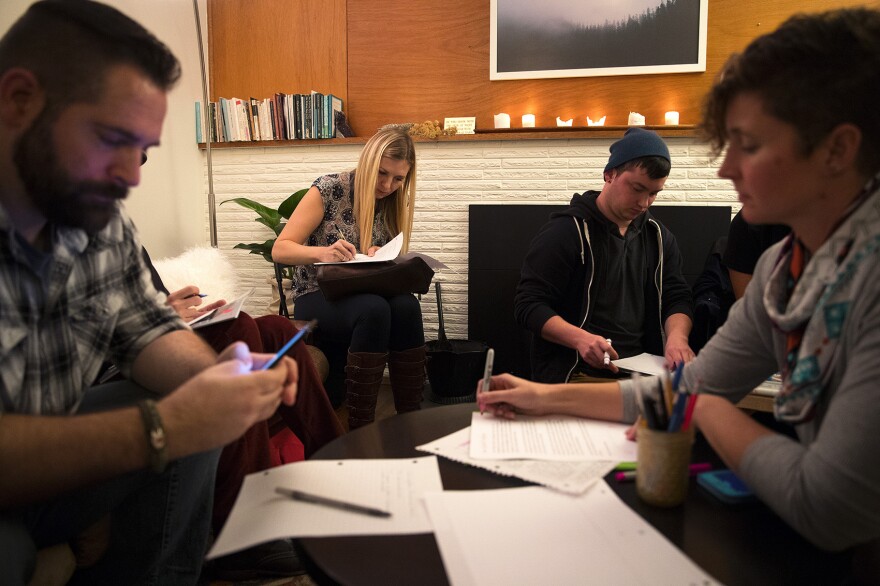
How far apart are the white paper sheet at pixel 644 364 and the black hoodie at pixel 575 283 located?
0.18 metres

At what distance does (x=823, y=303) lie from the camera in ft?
2.50

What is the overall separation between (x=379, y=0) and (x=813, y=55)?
3.24 m

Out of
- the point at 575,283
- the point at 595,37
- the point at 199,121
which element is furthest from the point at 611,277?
the point at 199,121

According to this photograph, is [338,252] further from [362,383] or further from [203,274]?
[203,274]

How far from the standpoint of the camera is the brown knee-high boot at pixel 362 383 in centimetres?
218

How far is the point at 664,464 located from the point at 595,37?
3.04 meters

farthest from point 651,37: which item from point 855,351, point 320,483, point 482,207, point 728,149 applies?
point 320,483

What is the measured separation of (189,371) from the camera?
3.47ft

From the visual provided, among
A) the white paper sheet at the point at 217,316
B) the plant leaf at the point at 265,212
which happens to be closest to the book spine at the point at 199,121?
the plant leaf at the point at 265,212

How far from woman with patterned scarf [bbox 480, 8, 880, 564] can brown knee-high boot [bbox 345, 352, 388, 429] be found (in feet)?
4.80

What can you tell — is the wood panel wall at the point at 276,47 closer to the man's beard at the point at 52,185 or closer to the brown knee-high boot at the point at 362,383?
the brown knee-high boot at the point at 362,383

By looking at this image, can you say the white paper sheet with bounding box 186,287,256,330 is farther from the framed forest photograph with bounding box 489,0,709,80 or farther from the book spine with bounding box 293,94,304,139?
the framed forest photograph with bounding box 489,0,709,80

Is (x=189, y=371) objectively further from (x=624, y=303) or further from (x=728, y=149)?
(x=624, y=303)

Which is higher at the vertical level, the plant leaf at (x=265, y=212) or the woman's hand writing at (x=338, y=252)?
the plant leaf at (x=265, y=212)
